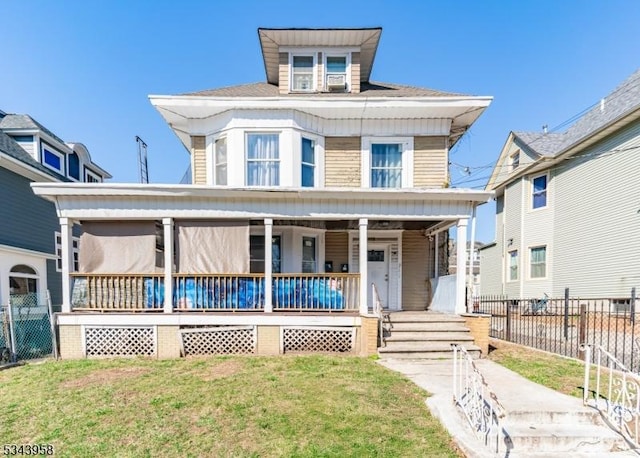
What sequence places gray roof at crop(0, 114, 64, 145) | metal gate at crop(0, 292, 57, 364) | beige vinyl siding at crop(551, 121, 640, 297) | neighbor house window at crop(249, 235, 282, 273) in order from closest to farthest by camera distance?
1. metal gate at crop(0, 292, 57, 364)
2. neighbor house window at crop(249, 235, 282, 273)
3. beige vinyl siding at crop(551, 121, 640, 297)
4. gray roof at crop(0, 114, 64, 145)

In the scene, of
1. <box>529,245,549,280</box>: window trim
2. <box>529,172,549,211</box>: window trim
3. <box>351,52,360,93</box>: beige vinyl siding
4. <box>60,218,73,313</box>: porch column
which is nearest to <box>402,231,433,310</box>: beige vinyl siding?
<box>351,52,360,93</box>: beige vinyl siding

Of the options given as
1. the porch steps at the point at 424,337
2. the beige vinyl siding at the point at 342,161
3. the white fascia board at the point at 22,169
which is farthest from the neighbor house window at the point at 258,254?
the white fascia board at the point at 22,169

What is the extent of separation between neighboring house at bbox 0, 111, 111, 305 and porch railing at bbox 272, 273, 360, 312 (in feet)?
28.7

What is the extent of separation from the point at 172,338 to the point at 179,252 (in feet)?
6.91

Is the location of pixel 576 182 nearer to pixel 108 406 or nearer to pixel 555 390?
pixel 555 390

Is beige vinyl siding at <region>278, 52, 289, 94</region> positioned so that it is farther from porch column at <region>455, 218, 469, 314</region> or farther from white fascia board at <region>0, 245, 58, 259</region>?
white fascia board at <region>0, 245, 58, 259</region>

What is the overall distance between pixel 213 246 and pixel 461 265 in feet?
20.9

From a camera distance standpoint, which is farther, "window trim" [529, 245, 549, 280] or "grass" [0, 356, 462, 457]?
"window trim" [529, 245, 549, 280]

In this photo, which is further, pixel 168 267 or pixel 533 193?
pixel 533 193

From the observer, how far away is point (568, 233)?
45.4 ft

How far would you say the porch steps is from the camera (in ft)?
24.6

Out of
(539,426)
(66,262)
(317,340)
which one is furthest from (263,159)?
(539,426)

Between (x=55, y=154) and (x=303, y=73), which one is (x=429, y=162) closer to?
(x=303, y=73)

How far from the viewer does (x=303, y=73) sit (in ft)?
34.2
